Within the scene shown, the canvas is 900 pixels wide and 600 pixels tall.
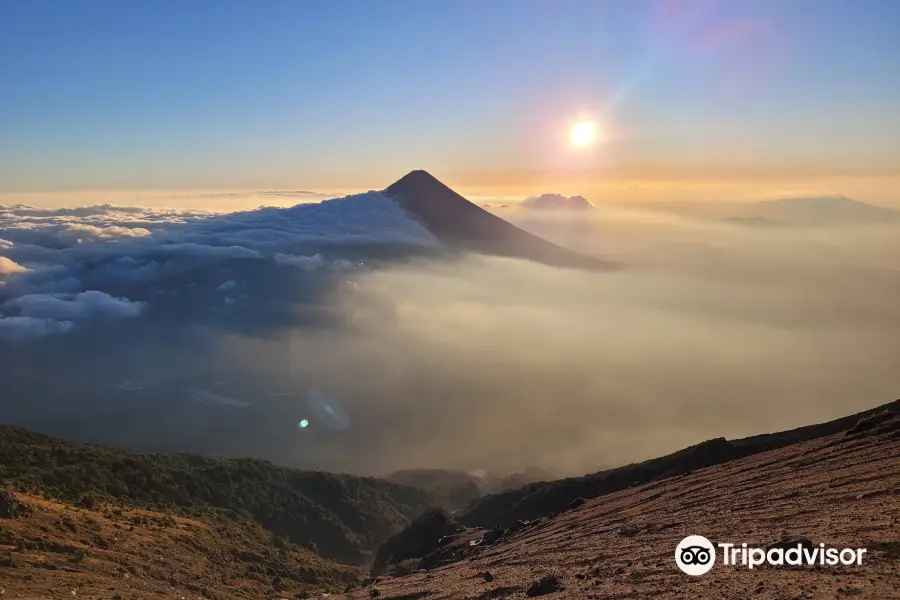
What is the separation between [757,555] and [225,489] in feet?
136

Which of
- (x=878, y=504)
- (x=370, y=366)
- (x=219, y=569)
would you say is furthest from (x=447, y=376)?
(x=878, y=504)

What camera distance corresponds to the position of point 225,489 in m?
45.9

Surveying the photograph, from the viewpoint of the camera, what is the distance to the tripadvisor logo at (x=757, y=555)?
1071cm

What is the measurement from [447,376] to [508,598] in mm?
178746

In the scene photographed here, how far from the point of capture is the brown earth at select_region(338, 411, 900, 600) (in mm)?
10359

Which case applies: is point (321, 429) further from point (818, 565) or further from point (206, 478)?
point (818, 565)

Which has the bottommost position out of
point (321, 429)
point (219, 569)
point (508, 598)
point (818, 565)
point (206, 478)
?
point (321, 429)

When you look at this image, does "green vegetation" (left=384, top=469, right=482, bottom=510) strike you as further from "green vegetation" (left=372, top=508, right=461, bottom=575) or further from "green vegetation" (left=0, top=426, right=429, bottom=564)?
"green vegetation" (left=372, top=508, right=461, bottom=575)

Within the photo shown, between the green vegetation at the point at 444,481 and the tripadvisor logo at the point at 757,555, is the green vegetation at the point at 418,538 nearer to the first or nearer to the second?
the tripadvisor logo at the point at 757,555

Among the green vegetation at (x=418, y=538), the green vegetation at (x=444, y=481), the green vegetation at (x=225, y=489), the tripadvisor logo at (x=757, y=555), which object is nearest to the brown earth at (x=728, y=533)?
the tripadvisor logo at (x=757, y=555)

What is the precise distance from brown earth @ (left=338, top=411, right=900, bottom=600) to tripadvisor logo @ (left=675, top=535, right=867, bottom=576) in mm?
211

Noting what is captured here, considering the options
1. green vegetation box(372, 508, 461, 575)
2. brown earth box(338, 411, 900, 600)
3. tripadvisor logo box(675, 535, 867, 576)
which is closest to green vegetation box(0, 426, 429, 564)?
green vegetation box(372, 508, 461, 575)

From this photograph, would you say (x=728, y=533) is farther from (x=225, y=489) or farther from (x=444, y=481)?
(x=444, y=481)

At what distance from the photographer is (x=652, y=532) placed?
1719 centimetres
